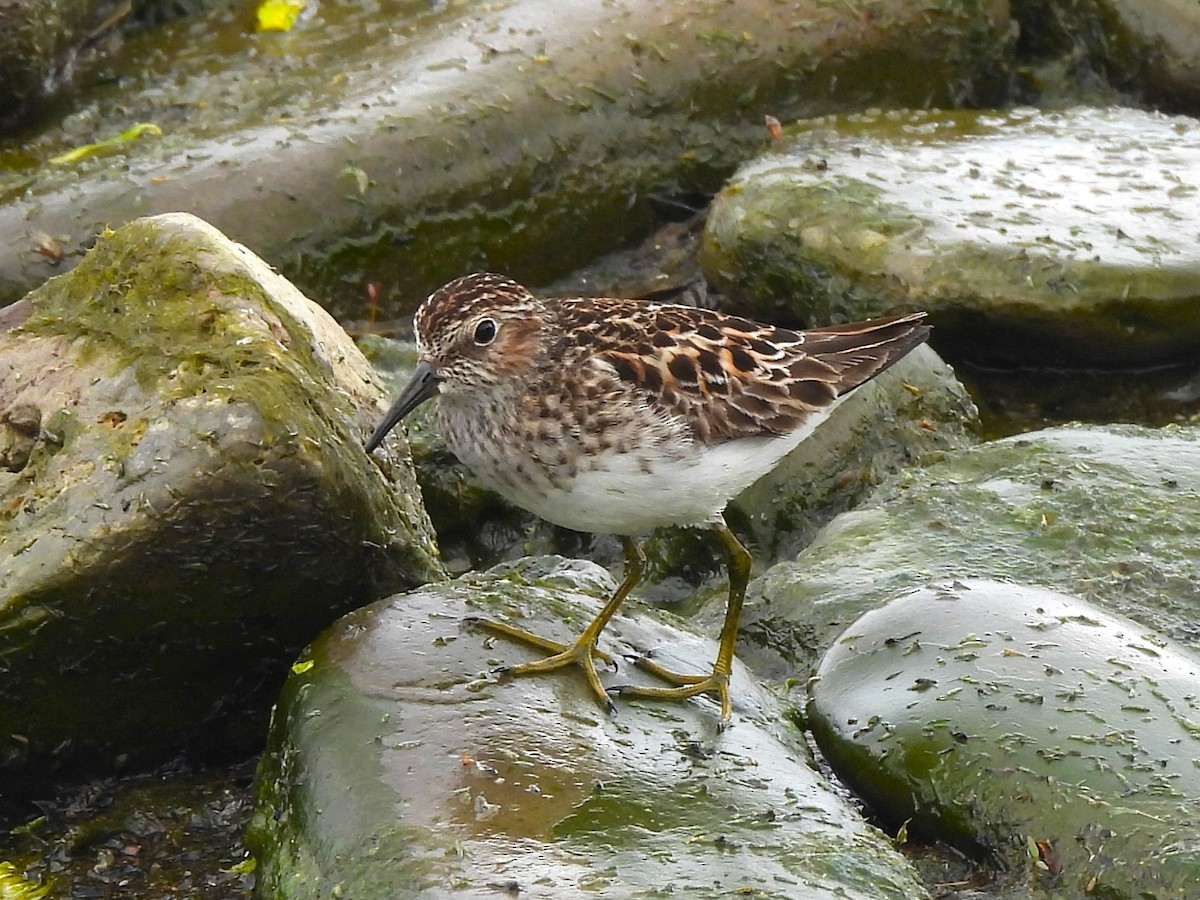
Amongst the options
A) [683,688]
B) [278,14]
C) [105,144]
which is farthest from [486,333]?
[278,14]

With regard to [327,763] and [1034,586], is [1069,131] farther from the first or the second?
[327,763]

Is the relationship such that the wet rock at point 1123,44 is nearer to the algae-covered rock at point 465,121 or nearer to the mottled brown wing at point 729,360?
the algae-covered rock at point 465,121

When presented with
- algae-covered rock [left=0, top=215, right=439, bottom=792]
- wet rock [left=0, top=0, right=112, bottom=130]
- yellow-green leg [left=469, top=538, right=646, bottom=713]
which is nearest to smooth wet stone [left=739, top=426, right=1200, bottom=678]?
yellow-green leg [left=469, top=538, right=646, bottom=713]

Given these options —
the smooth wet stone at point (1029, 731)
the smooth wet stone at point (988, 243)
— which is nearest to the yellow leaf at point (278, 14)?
the smooth wet stone at point (988, 243)

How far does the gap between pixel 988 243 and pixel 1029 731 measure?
158 inches

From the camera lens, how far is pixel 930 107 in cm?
1174

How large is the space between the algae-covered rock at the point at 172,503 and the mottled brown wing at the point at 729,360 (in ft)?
3.51

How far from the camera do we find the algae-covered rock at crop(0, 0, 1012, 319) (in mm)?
9766

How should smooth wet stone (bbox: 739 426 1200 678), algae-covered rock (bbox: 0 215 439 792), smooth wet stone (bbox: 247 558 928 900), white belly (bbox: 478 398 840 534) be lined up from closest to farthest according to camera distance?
smooth wet stone (bbox: 247 558 928 900) → algae-covered rock (bbox: 0 215 439 792) → white belly (bbox: 478 398 840 534) → smooth wet stone (bbox: 739 426 1200 678)

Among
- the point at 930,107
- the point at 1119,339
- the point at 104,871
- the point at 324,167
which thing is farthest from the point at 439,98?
the point at 104,871

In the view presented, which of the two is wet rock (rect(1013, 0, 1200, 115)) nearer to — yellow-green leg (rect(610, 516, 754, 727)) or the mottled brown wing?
the mottled brown wing

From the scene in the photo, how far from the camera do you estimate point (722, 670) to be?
6113mm

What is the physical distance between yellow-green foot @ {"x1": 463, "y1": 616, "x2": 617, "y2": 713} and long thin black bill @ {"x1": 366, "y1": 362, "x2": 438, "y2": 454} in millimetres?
765

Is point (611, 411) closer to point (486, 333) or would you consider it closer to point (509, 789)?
point (486, 333)
